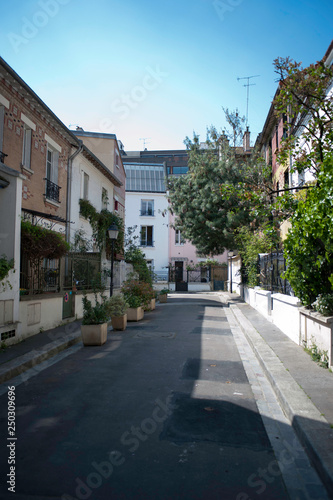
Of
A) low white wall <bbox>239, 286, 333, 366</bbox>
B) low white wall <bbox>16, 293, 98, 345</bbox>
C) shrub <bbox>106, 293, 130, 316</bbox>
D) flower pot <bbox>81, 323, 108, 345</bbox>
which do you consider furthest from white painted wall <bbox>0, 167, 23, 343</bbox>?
low white wall <bbox>239, 286, 333, 366</bbox>

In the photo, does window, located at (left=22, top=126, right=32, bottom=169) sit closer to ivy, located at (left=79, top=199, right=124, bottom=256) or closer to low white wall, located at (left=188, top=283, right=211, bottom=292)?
ivy, located at (left=79, top=199, right=124, bottom=256)

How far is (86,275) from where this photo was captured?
14.4m

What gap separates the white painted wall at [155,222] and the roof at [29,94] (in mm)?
24965

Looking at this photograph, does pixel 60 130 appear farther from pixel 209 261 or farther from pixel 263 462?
pixel 209 261

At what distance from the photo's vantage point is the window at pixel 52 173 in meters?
13.5

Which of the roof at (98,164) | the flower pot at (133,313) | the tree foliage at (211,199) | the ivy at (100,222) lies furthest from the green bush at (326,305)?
the tree foliage at (211,199)

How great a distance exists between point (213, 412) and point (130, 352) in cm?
385

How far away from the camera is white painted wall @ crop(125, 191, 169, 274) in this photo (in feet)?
130

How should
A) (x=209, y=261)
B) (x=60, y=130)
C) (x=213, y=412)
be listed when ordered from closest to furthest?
(x=213, y=412) → (x=60, y=130) → (x=209, y=261)

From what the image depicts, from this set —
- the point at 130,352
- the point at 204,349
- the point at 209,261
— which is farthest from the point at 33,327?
the point at 209,261

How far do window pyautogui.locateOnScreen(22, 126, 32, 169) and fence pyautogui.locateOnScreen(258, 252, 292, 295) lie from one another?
851cm

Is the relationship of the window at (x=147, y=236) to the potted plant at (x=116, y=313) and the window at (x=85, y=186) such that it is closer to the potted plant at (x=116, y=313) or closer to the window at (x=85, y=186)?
the window at (x=85, y=186)

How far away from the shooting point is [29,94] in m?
11.4

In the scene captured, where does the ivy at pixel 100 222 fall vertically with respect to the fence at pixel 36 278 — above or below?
above
